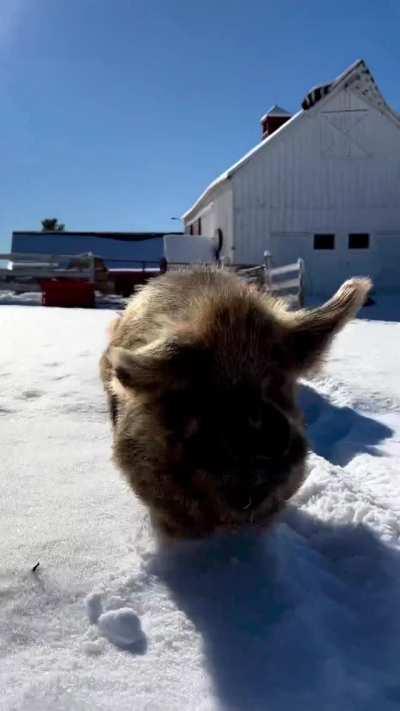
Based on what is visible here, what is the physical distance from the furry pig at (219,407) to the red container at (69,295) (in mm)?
14411

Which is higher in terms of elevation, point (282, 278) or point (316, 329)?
point (316, 329)

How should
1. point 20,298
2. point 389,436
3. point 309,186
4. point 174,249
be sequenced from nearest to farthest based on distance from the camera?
point 389,436
point 20,298
point 309,186
point 174,249

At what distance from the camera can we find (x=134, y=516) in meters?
2.86

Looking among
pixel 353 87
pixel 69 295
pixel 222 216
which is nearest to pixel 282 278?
pixel 69 295

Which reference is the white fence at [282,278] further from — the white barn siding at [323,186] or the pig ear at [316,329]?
the pig ear at [316,329]

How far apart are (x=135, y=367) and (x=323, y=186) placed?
20.7m

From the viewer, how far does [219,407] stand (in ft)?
6.73

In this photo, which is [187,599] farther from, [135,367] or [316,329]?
[316,329]

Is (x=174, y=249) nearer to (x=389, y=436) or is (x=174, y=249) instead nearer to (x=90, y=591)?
(x=389, y=436)

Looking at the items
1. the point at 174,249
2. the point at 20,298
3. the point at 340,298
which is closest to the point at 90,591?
the point at 340,298

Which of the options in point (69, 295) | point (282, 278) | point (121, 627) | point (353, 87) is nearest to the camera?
point (121, 627)

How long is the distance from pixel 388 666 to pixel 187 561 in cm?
86

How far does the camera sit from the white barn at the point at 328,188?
21.0 m

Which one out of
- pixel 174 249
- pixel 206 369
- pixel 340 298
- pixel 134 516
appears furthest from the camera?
pixel 174 249
